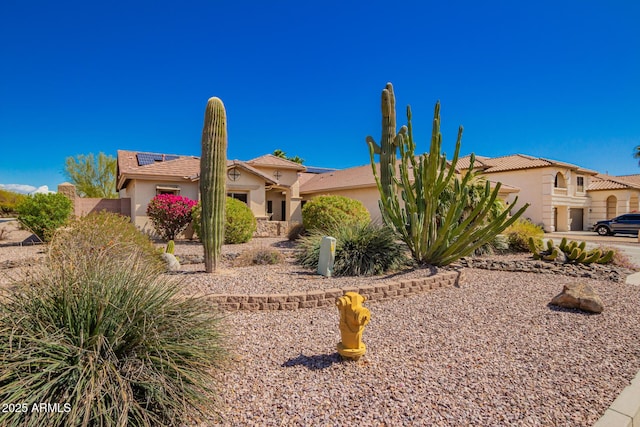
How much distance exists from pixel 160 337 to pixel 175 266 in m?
5.88

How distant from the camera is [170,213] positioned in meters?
13.9

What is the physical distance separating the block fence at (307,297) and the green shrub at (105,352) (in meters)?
1.88

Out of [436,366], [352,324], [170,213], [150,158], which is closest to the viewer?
[352,324]

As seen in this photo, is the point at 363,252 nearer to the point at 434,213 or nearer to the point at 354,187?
the point at 434,213

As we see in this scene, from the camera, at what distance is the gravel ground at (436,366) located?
2.82 metres

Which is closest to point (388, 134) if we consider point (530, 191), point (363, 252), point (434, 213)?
point (434, 213)

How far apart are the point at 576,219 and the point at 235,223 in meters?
31.2

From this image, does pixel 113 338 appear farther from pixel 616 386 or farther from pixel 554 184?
pixel 554 184

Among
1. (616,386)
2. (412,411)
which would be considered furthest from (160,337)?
(616,386)

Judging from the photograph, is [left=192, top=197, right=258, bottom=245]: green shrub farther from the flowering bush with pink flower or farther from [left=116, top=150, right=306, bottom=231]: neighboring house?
[left=116, top=150, right=306, bottom=231]: neighboring house

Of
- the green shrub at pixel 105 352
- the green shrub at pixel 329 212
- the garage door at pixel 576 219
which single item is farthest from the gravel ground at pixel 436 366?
the garage door at pixel 576 219

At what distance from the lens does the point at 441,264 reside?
830 centimetres

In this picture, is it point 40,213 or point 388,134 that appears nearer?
point 388,134

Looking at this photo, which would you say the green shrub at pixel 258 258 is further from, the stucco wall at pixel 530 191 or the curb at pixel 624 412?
the stucco wall at pixel 530 191
